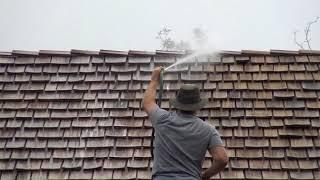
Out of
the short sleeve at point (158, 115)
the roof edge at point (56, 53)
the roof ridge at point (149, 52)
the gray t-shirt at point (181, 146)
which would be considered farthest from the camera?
the roof edge at point (56, 53)

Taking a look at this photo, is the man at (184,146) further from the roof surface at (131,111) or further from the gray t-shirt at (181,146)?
the roof surface at (131,111)

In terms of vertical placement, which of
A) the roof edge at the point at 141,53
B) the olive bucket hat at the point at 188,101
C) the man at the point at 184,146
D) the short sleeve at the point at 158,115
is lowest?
the man at the point at 184,146

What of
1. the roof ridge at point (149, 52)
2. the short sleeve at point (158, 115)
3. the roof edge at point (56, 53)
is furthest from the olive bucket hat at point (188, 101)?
the roof edge at point (56, 53)

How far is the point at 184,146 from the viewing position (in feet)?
10.2

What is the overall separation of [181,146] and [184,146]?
0.02 meters

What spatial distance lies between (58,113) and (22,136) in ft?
1.98

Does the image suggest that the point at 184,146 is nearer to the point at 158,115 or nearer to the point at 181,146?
the point at 181,146

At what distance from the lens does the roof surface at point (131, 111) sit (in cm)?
550

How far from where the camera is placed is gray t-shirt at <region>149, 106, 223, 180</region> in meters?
3.06

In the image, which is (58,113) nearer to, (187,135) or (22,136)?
(22,136)

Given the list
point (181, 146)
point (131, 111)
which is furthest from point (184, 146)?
point (131, 111)

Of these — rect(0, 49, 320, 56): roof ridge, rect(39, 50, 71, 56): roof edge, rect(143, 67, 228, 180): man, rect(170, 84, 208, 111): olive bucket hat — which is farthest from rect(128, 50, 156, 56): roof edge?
rect(143, 67, 228, 180): man

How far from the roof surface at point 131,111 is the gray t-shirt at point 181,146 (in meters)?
2.38

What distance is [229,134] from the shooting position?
18.5 feet
